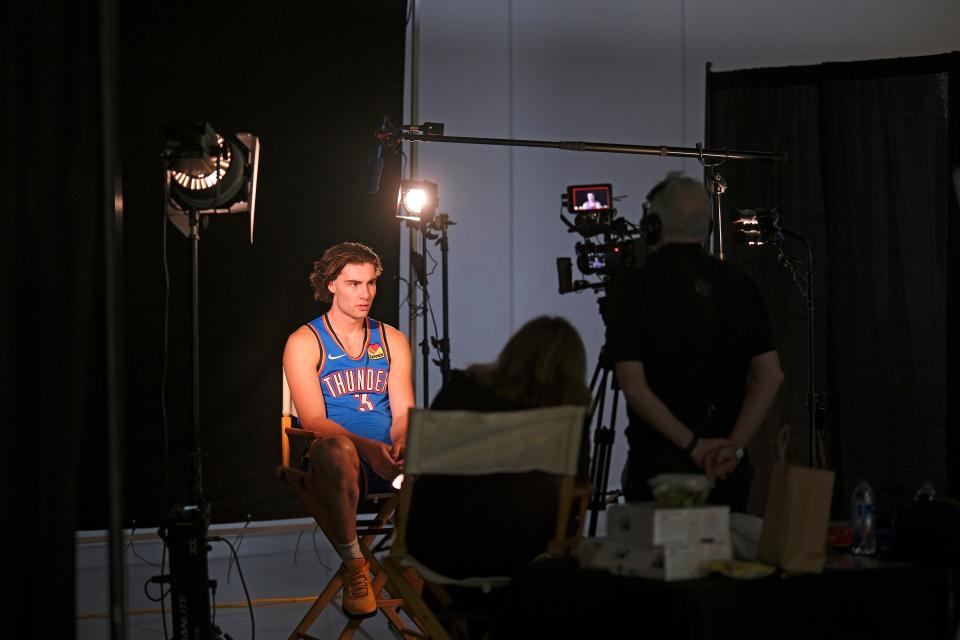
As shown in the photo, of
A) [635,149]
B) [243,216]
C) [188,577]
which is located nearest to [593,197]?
[635,149]

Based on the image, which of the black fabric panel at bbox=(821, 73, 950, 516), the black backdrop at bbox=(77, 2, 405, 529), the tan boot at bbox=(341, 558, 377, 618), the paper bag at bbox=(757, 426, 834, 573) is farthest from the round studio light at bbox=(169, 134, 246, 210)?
the black fabric panel at bbox=(821, 73, 950, 516)

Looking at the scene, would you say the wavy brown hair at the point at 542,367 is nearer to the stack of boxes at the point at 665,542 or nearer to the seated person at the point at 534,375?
the seated person at the point at 534,375

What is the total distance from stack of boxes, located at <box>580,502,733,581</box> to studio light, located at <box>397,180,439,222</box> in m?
2.67

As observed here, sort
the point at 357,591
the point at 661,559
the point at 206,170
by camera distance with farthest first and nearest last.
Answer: the point at 357,591 → the point at 206,170 → the point at 661,559

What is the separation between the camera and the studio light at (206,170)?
110 inches

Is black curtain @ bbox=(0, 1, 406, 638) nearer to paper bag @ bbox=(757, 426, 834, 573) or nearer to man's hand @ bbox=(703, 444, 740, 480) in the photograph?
man's hand @ bbox=(703, 444, 740, 480)

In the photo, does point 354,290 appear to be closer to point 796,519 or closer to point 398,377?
point 398,377

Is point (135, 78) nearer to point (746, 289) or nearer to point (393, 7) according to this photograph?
point (393, 7)

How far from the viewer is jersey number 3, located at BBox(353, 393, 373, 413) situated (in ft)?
12.4

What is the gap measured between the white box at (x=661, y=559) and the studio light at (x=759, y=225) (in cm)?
281

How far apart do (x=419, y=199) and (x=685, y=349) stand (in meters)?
2.19

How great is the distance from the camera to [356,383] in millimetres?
3793

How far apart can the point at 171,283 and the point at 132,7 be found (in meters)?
1.30

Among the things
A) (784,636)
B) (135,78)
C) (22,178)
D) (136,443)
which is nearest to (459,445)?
(784,636)
